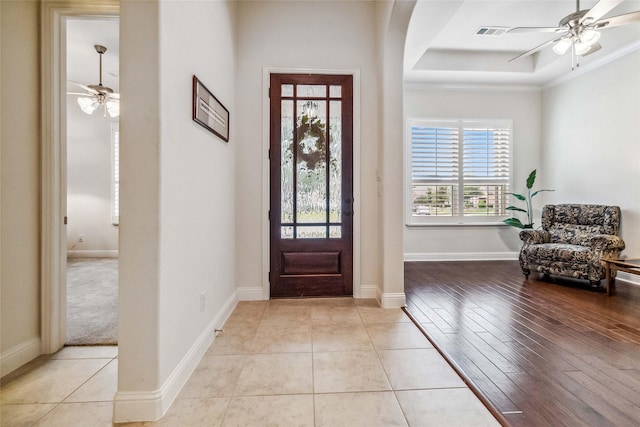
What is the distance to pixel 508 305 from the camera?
114 inches

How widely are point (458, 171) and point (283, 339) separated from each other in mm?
4336

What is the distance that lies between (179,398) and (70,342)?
1218 mm

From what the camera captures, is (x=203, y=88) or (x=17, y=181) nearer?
(x=17, y=181)

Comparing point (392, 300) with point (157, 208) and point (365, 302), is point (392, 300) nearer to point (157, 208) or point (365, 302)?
point (365, 302)

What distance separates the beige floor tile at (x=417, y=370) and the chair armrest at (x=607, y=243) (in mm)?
2901

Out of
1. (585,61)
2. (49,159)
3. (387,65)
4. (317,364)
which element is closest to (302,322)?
(317,364)

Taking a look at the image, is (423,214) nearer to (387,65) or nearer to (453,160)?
(453,160)

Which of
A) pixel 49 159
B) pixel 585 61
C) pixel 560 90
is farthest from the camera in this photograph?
pixel 560 90

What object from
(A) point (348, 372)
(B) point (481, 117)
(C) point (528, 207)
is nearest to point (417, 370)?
(A) point (348, 372)

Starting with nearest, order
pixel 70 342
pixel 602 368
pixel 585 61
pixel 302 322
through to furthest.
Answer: pixel 602 368, pixel 70 342, pixel 302 322, pixel 585 61

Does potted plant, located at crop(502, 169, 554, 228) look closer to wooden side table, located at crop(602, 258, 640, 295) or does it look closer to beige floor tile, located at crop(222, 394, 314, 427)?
wooden side table, located at crop(602, 258, 640, 295)

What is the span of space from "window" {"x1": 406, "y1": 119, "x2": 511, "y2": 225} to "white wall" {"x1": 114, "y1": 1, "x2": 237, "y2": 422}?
4.05 metres

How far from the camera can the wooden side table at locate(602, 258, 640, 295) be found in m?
2.96

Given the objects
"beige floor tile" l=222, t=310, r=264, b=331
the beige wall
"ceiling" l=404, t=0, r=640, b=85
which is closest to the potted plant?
"ceiling" l=404, t=0, r=640, b=85
